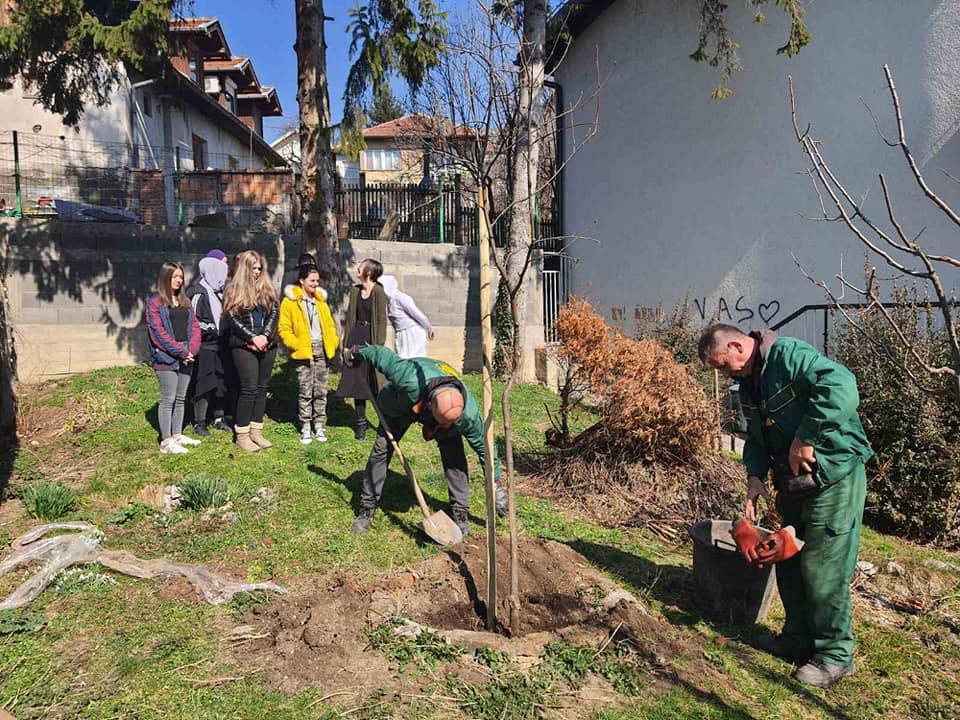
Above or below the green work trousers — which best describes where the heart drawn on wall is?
above

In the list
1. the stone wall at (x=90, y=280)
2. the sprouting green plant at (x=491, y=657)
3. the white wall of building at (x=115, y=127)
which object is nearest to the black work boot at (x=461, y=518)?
the sprouting green plant at (x=491, y=657)

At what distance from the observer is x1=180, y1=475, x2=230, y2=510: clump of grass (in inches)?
190

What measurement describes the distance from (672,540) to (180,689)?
3400 millimetres

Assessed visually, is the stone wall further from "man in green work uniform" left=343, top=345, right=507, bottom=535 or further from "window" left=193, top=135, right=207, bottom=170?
"window" left=193, top=135, right=207, bottom=170

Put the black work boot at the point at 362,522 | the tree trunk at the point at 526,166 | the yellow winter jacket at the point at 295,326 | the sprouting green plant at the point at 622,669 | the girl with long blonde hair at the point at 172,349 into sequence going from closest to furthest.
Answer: the sprouting green plant at the point at 622,669, the black work boot at the point at 362,522, the girl with long blonde hair at the point at 172,349, the yellow winter jacket at the point at 295,326, the tree trunk at the point at 526,166

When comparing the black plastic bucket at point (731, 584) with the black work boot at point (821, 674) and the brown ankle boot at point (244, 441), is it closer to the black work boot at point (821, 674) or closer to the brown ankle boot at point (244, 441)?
the black work boot at point (821, 674)

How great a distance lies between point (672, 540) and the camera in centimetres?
502

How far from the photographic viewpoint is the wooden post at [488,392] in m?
3.32

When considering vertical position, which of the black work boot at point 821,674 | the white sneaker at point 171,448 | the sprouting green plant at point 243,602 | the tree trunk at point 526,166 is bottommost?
the black work boot at point 821,674

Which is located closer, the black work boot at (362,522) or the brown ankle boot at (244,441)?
the black work boot at (362,522)

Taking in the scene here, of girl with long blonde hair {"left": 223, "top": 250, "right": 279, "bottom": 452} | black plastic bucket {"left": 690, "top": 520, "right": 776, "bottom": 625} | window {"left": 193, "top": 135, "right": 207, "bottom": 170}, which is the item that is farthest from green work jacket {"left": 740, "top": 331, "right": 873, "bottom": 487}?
window {"left": 193, "top": 135, "right": 207, "bottom": 170}

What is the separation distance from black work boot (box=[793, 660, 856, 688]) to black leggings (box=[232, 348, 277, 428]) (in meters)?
4.68

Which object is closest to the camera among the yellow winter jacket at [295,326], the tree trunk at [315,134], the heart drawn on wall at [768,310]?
the yellow winter jacket at [295,326]

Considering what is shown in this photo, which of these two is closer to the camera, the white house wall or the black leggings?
the black leggings
